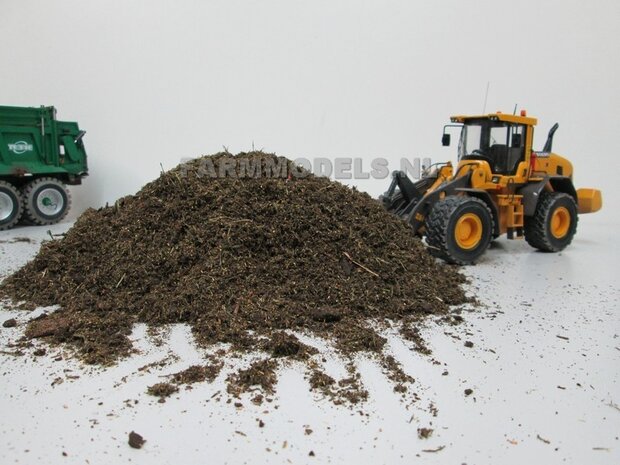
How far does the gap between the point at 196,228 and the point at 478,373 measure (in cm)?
180

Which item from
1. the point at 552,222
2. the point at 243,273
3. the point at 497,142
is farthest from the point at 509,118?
the point at 243,273

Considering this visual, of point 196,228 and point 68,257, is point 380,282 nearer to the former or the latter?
point 196,228

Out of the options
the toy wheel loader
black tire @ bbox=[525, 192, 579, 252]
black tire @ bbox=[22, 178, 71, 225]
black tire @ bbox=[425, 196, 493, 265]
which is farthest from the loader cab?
black tire @ bbox=[22, 178, 71, 225]

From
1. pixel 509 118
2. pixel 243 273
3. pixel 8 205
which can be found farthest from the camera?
pixel 8 205

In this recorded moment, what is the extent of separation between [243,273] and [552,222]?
3398 millimetres

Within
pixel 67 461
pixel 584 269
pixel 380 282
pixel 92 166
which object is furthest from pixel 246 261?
pixel 92 166

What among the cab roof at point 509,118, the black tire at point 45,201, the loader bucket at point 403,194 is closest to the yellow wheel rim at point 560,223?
the cab roof at point 509,118

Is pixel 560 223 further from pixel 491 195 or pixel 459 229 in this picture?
pixel 459 229

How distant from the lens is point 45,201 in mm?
6395

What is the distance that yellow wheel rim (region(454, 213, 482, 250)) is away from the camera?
171 inches

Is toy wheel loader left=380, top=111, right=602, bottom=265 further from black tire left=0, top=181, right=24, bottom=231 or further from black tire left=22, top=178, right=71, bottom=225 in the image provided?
black tire left=0, top=181, right=24, bottom=231

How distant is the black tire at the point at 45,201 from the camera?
245 inches

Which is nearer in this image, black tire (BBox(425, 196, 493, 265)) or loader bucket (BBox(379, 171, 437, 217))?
black tire (BBox(425, 196, 493, 265))

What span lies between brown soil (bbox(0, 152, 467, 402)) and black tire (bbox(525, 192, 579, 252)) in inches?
64.1
